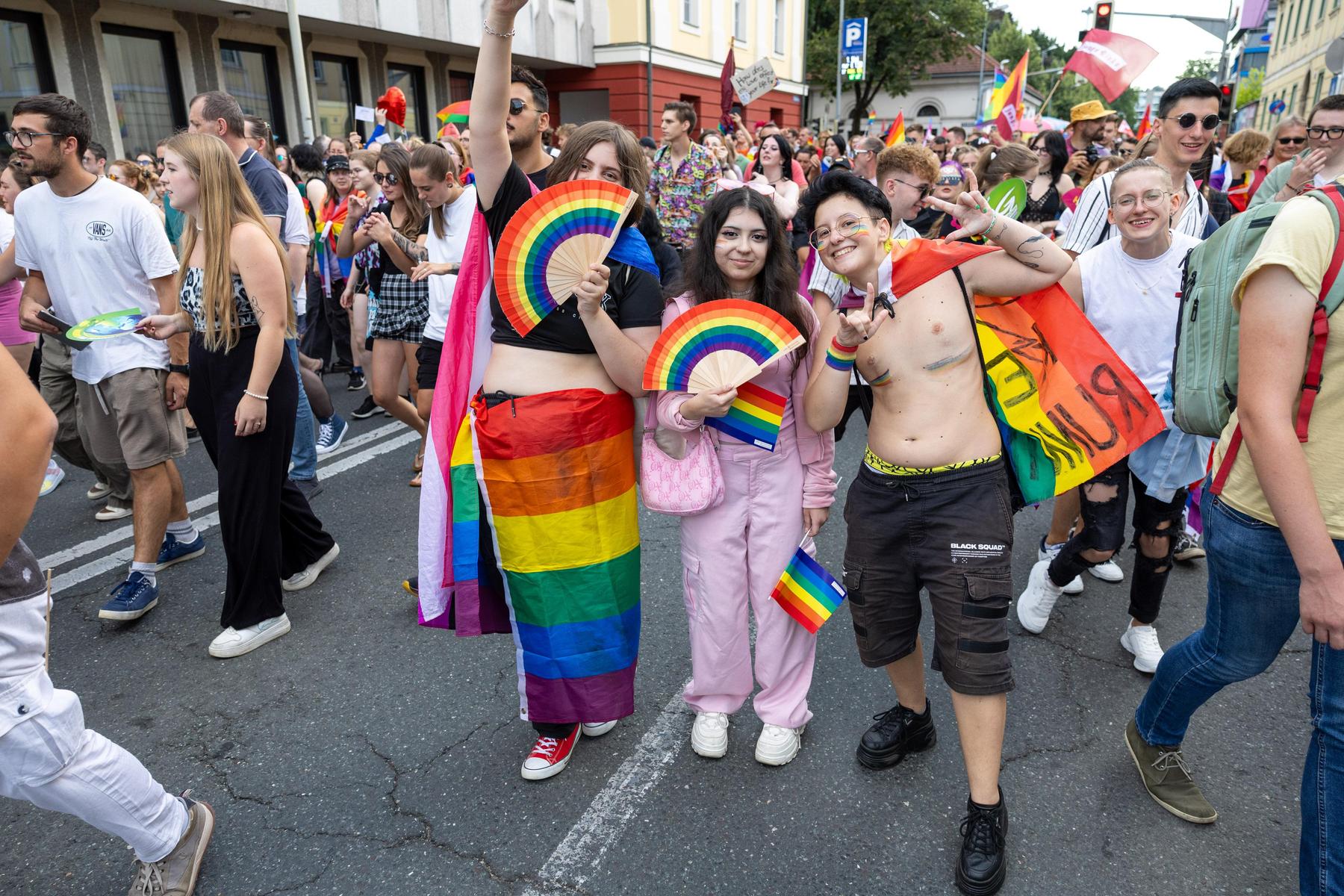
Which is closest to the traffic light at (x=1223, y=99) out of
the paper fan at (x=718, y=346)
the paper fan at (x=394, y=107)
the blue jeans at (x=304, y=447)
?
the paper fan at (x=718, y=346)

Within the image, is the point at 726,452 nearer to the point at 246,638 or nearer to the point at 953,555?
the point at 953,555

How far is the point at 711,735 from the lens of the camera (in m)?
2.67

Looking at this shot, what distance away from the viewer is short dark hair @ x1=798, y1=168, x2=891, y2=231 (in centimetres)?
225

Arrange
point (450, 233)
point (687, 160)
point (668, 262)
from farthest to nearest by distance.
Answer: point (687, 160)
point (450, 233)
point (668, 262)

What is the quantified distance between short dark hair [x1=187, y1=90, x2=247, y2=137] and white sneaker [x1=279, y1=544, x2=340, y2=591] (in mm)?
2140

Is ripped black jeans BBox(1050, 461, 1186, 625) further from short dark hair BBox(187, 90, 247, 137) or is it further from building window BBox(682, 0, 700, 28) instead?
building window BBox(682, 0, 700, 28)

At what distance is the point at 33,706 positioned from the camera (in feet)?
5.77

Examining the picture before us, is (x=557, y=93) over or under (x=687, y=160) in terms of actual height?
over

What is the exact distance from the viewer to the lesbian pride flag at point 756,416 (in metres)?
2.41

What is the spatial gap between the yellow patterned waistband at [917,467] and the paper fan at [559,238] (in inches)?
36.8

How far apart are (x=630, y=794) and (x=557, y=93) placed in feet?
76.0

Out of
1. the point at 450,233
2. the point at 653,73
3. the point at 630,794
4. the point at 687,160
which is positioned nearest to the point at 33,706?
the point at 630,794

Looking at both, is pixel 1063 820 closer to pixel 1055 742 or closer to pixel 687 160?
pixel 1055 742

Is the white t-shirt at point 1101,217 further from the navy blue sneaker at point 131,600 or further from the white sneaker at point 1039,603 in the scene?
the navy blue sneaker at point 131,600
